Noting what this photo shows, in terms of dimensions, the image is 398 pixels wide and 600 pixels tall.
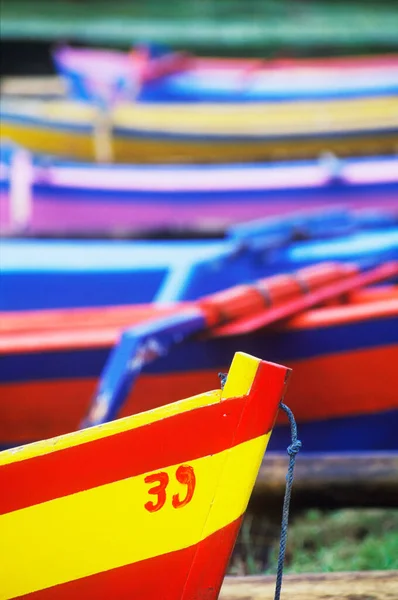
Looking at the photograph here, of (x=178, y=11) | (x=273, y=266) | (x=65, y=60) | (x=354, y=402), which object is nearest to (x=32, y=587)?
(x=354, y=402)

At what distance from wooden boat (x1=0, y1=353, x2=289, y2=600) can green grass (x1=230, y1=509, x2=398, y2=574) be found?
3.36 ft

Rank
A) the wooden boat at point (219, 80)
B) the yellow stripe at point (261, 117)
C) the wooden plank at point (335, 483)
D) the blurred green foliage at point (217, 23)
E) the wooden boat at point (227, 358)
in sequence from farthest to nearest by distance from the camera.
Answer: the blurred green foliage at point (217, 23) < the wooden boat at point (219, 80) < the yellow stripe at point (261, 117) < the wooden boat at point (227, 358) < the wooden plank at point (335, 483)

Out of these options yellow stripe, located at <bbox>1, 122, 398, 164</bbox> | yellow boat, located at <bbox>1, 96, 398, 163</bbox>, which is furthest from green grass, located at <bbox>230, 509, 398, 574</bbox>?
yellow stripe, located at <bbox>1, 122, 398, 164</bbox>

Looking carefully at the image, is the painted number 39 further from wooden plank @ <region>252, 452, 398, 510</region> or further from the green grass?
the green grass

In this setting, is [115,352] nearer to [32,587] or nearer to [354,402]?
[354,402]

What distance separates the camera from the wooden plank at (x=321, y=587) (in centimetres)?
143

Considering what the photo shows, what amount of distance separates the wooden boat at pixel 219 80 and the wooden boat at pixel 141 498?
16.0 feet

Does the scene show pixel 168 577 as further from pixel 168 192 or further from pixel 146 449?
pixel 168 192

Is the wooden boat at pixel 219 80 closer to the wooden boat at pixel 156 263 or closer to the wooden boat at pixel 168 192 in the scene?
the wooden boat at pixel 168 192

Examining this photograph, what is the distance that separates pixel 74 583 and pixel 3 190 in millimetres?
2957

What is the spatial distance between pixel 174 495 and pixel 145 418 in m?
0.12

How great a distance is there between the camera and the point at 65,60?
6809mm

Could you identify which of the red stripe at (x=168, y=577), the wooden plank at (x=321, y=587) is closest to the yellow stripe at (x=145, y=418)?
the red stripe at (x=168, y=577)

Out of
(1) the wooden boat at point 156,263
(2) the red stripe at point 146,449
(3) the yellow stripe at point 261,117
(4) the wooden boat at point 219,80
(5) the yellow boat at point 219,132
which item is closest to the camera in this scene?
(2) the red stripe at point 146,449
